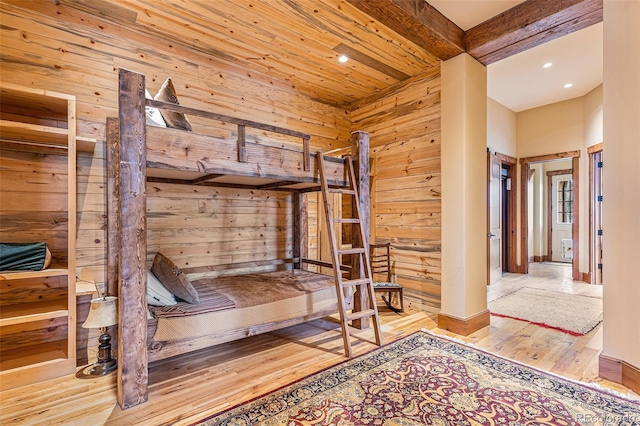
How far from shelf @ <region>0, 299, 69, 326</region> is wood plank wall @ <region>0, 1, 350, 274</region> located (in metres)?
0.43

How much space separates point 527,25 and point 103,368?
14.9 ft

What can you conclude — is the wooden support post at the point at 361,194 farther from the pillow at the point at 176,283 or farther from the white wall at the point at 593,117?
the white wall at the point at 593,117

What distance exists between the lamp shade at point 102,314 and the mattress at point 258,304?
1.27ft

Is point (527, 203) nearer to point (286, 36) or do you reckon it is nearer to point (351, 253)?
point (351, 253)

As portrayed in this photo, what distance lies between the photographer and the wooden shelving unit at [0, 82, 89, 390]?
2.21 meters

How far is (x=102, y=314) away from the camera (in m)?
2.18

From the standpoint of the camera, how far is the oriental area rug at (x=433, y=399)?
180 centimetres

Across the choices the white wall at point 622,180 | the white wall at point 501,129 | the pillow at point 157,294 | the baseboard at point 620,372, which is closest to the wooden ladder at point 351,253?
the pillow at point 157,294

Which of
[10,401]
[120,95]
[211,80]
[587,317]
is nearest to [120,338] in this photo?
[10,401]

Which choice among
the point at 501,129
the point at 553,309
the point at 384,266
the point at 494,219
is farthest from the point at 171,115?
the point at 501,129

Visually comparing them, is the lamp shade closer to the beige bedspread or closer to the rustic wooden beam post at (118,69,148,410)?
the rustic wooden beam post at (118,69,148,410)

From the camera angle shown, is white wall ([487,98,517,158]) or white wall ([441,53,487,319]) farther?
white wall ([487,98,517,158])

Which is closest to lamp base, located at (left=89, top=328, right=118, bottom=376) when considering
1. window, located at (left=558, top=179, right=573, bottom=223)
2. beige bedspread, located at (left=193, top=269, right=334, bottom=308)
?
beige bedspread, located at (left=193, top=269, right=334, bottom=308)

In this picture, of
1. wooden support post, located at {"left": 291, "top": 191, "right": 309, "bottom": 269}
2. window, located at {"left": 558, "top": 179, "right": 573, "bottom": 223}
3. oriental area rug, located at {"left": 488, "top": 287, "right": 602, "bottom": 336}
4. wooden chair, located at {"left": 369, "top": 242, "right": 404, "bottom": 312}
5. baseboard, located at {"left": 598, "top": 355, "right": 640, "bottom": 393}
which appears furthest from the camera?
window, located at {"left": 558, "top": 179, "right": 573, "bottom": 223}
